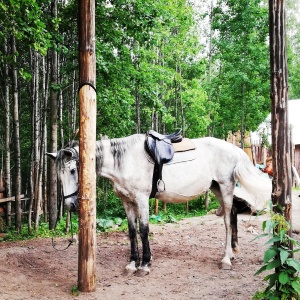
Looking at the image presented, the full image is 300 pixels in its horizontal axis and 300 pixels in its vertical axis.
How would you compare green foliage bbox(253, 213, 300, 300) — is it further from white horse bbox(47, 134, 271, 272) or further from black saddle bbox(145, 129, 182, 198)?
black saddle bbox(145, 129, 182, 198)

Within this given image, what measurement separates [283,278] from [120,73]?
6.96 meters

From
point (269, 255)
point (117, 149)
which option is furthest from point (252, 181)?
point (269, 255)

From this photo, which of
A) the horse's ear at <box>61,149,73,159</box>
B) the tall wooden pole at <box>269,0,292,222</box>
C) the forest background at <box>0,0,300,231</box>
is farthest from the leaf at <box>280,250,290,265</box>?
the forest background at <box>0,0,300,231</box>

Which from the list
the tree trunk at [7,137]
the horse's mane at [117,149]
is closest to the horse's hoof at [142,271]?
the horse's mane at [117,149]

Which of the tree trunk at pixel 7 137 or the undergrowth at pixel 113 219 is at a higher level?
the tree trunk at pixel 7 137

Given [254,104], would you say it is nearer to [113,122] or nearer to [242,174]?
[113,122]

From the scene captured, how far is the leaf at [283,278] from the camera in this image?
3303 mm

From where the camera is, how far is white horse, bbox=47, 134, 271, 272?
202 inches

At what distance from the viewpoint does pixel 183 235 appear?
782 centimetres

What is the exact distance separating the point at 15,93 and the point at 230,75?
31.0 feet

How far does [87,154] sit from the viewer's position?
4.30 m

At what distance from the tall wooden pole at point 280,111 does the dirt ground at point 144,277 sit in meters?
0.61

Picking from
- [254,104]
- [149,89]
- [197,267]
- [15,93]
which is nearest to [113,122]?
[149,89]

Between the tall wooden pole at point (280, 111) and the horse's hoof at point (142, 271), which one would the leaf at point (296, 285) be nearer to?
the tall wooden pole at point (280, 111)
